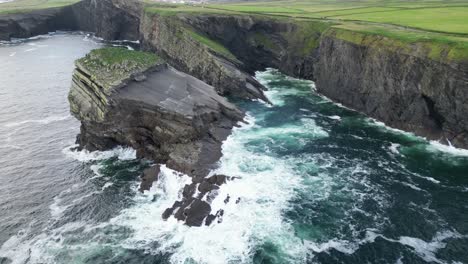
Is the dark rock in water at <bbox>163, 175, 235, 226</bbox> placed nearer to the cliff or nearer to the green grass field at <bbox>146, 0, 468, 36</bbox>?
the cliff

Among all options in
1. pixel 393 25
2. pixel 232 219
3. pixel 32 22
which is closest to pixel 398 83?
pixel 393 25

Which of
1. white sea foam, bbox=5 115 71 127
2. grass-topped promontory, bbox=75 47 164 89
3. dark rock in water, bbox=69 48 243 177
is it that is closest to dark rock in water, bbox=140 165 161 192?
dark rock in water, bbox=69 48 243 177

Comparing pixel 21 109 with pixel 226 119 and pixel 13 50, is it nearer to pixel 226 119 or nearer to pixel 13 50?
pixel 226 119

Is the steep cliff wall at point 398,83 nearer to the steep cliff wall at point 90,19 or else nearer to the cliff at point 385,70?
the cliff at point 385,70

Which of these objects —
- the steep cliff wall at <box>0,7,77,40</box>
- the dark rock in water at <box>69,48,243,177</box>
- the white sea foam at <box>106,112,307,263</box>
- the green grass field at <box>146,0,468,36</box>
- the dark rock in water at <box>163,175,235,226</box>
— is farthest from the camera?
the steep cliff wall at <box>0,7,77,40</box>

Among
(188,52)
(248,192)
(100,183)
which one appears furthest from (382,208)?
(188,52)

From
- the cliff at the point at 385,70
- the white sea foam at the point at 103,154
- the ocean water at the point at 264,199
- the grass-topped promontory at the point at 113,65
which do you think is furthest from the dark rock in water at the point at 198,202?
the cliff at the point at 385,70

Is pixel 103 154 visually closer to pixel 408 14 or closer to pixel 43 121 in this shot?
pixel 43 121
